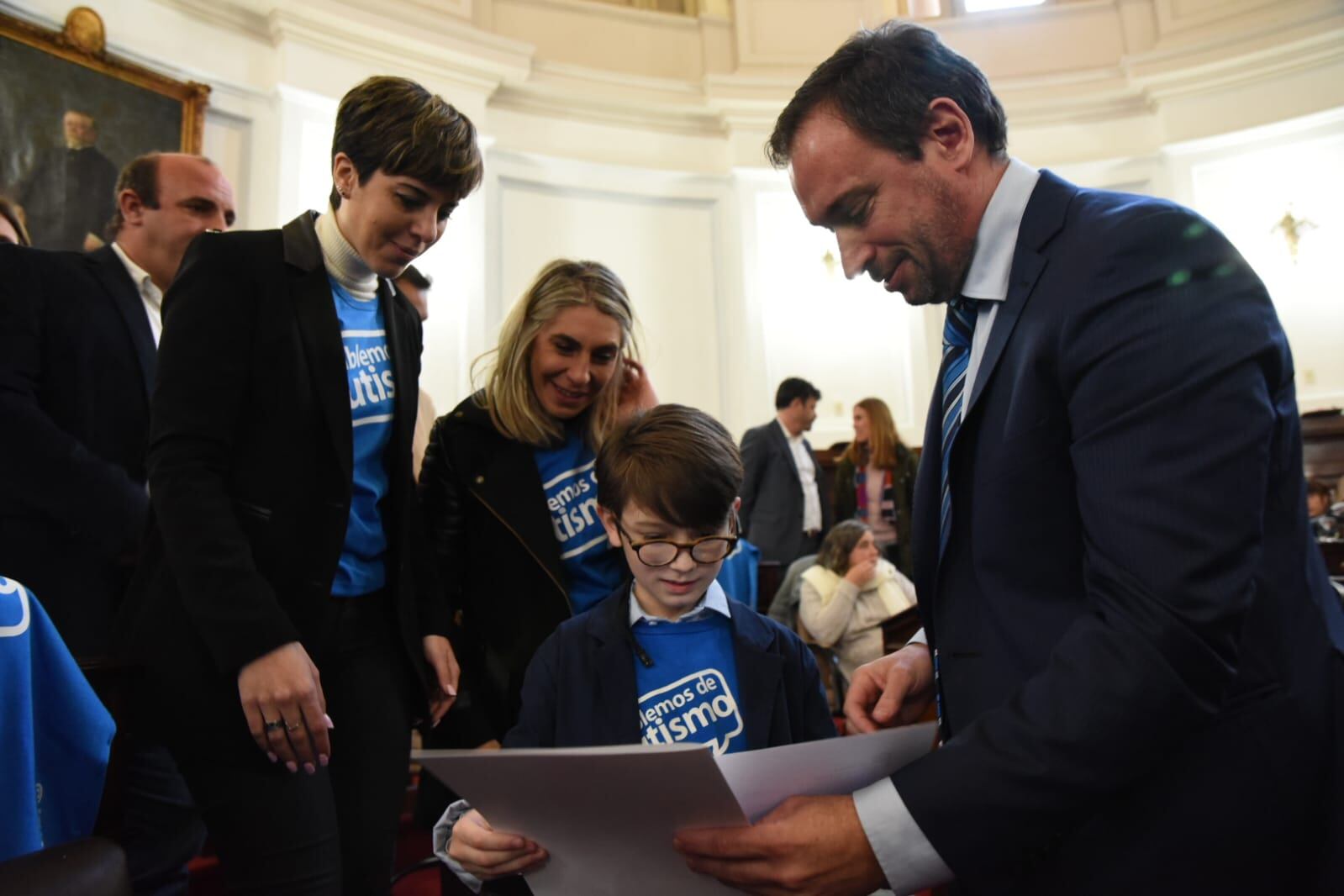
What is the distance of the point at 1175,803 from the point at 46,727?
124cm

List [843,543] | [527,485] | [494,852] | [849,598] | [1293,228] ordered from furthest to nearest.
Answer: [1293,228] → [843,543] → [849,598] → [527,485] → [494,852]

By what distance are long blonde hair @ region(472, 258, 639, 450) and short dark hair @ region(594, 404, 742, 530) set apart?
1.06ft

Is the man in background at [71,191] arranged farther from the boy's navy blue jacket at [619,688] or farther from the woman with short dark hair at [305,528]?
the boy's navy blue jacket at [619,688]

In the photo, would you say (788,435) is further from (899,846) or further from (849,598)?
(899,846)

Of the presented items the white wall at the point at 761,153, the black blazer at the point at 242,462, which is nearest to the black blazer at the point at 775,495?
the white wall at the point at 761,153

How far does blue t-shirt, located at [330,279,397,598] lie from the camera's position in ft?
4.96

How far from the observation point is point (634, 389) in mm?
2090

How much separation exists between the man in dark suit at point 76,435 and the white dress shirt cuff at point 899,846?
4.93 feet

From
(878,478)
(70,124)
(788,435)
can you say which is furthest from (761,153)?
(70,124)

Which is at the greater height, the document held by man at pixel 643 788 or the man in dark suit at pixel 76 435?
the man in dark suit at pixel 76 435

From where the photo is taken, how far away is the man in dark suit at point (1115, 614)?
2.64ft

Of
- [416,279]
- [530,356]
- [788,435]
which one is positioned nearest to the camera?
[530,356]

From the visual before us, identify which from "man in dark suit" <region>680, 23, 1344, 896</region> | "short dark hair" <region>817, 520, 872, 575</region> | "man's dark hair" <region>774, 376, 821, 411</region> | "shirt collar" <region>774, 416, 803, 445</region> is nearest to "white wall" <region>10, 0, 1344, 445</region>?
"shirt collar" <region>774, 416, 803, 445</region>

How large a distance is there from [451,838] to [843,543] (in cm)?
355
